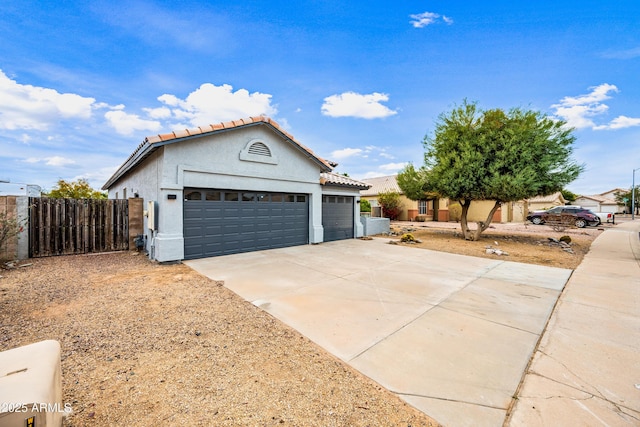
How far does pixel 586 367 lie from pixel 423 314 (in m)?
1.90

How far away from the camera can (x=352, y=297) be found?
5078 mm

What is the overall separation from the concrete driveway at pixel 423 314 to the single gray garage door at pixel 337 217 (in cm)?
411

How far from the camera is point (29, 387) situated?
5.10 feet

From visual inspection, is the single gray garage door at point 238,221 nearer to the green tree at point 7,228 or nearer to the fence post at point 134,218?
the fence post at point 134,218

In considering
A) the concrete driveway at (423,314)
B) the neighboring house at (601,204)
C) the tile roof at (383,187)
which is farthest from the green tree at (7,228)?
the neighboring house at (601,204)

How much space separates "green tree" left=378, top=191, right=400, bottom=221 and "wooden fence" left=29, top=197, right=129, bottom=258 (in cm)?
2287

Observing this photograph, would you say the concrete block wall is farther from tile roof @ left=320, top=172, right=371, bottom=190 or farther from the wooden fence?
the wooden fence

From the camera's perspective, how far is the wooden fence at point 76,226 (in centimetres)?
819

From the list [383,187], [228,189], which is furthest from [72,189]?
[383,187]

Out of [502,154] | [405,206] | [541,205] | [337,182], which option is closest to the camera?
[502,154]

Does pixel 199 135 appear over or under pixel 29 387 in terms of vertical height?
Result: over

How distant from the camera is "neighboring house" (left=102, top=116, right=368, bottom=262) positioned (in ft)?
26.1

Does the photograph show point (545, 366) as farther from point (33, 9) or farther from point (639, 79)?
point (639, 79)

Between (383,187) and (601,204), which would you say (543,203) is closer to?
(383,187)
